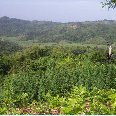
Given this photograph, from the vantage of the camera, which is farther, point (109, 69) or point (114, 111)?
point (109, 69)

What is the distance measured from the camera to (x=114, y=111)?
8312 mm

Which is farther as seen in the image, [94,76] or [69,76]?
[69,76]

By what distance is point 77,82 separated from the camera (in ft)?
78.3

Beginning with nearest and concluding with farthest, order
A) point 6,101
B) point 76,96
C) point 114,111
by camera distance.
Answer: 1. point 114,111
2. point 76,96
3. point 6,101

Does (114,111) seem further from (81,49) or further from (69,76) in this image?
(81,49)

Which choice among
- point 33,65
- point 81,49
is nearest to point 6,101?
point 33,65

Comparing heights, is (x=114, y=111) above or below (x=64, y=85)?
above

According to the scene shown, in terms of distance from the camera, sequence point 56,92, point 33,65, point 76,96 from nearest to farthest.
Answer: point 76,96
point 56,92
point 33,65

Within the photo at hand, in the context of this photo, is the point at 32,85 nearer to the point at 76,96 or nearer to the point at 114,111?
the point at 76,96

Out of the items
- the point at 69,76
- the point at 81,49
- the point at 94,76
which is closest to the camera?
the point at 94,76

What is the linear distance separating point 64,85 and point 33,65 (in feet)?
89.7

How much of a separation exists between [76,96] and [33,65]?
131ft

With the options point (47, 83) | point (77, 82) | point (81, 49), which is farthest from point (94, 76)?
point (81, 49)

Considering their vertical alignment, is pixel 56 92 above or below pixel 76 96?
below
